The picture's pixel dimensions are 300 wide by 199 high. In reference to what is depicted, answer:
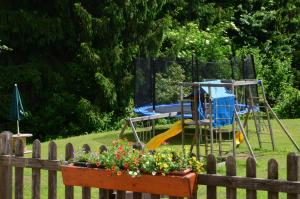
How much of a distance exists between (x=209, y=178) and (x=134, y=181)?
609 millimetres

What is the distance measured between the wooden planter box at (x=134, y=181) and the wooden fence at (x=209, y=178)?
129 millimetres

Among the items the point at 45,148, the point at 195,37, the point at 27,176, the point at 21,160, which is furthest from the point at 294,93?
the point at 21,160

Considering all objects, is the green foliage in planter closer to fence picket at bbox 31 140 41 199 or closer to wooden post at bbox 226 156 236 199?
wooden post at bbox 226 156 236 199

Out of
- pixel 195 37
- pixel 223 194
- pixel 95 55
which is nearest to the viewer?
pixel 223 194

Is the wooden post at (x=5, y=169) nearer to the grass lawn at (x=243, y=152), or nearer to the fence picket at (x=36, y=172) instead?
the fence picket at (x=36, y=172)

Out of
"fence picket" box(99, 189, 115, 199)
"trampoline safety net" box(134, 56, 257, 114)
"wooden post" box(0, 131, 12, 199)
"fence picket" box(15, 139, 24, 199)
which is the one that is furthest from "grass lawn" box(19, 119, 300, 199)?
"fence picket" box(99, 189, 115, 199)

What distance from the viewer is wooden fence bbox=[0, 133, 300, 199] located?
4363 mm

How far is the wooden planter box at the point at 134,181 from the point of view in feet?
15.1

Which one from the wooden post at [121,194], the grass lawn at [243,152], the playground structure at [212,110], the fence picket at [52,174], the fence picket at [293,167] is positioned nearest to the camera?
the fence picket at [293,167]

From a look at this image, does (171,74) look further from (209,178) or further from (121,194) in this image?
(209,178)

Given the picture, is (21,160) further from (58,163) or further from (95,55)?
(95,55)

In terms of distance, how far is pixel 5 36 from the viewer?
2030cm

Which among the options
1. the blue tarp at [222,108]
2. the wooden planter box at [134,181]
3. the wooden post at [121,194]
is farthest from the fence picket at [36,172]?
the blue tarp at [222,108]

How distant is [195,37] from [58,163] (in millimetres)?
18916
